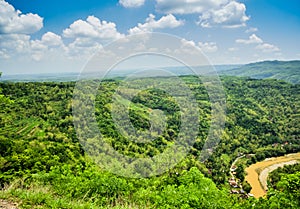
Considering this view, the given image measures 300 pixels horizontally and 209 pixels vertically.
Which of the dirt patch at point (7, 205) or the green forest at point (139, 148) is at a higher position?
the dirt patch at point (7, 205)

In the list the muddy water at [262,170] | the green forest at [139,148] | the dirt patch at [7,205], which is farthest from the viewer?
the muddy water at [262,170]

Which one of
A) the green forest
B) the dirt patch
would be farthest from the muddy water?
the dirt patch

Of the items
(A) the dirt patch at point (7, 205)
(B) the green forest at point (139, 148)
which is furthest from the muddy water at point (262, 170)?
(A) the dirt patch at point (7, 205)

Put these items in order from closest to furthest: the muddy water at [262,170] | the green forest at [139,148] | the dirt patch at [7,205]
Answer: the dirt patch at [7,205] < the green forest at [139,148] < the muddy water at [262,170]

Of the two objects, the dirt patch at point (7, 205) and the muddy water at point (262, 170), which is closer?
the dirt patch at point (7, 205)

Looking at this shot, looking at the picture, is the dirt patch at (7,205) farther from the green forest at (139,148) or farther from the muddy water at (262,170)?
the muddy water at (262,170)

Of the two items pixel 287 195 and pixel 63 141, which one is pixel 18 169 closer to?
pixel 287 195

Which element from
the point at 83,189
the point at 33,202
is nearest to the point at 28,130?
the point at 83,189
